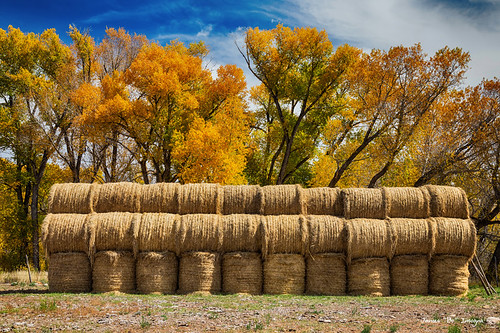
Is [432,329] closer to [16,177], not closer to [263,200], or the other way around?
[263,200]

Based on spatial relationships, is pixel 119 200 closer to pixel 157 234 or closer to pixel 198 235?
pixel 157 234

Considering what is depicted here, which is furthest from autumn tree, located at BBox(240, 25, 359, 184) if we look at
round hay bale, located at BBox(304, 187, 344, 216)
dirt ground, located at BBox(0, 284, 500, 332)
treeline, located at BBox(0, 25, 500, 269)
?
dirt ground, located at BBox(0, 284, 500, 332)

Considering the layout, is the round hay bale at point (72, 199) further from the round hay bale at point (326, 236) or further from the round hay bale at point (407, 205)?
the round hay bale at point (407, 205)

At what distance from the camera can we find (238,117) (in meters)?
39.6

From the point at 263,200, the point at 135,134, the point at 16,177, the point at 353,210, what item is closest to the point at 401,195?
the point at 353,210

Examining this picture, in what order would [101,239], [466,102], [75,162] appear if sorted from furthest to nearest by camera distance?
[75,162]
[466,102]
[101,239]

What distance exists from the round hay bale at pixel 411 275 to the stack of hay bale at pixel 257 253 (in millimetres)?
35

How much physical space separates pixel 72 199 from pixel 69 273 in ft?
8.56

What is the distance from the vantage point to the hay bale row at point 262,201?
60.1 feet

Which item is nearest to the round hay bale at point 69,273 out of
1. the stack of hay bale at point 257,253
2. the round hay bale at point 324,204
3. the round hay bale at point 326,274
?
the stack of hay bale at point 257,253

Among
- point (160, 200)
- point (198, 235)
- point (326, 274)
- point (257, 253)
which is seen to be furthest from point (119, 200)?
point (326, 274)

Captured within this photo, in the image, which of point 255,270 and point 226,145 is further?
point 226,145

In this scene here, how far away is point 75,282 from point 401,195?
39.0 ft

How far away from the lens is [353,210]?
60.0ft
